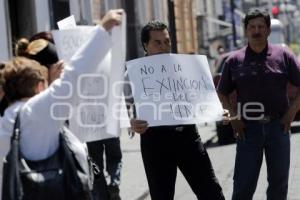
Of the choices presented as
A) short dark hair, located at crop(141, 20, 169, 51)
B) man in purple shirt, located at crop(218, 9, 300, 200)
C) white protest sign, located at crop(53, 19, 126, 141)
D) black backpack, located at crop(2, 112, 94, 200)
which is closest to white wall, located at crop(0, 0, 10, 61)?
man in purple shirt, located at crop(218, 9, 300, 200)

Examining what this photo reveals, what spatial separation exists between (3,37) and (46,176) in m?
9.31

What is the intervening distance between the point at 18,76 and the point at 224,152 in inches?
383

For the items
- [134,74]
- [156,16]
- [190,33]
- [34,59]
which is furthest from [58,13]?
[190,33]

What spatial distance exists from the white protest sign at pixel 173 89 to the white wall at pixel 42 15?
913cm

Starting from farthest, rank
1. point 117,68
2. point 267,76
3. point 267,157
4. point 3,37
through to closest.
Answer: point 3,37 → point 267,157 → point 267,76 → point 117,68

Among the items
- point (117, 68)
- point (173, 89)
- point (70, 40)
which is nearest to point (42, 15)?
point (173, 89)

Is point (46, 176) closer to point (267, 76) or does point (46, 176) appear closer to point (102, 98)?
point (102, 98)

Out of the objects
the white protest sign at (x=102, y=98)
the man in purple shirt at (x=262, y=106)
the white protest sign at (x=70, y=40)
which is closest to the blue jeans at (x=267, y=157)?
the man in purple shirt at (x=262, y=106)

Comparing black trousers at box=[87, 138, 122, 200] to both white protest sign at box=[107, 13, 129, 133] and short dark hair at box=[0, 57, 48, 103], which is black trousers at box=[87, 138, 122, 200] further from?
short dark hair at box=[0, 57, 48, 103]

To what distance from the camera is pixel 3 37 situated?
12.5 metres

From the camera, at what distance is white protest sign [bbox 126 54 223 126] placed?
5164 mm

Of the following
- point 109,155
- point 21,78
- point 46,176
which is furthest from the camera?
point 109,155

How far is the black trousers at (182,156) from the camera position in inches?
206

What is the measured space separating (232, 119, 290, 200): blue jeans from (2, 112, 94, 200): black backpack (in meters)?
2.32
